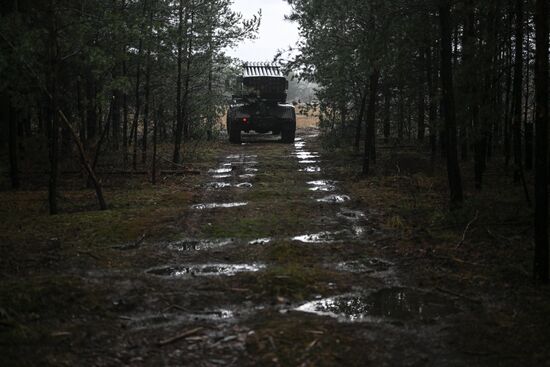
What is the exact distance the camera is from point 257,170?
51.6 ft

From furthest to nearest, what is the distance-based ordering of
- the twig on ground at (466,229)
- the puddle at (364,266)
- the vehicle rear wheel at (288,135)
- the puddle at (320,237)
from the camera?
the vehicle rear wheel at (288,135), the puddle at (320,237), the twig on ground at (466,229), the puddle at (364,266)

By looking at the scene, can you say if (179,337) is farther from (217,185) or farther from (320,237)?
(217,185)

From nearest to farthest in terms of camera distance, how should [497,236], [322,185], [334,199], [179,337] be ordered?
[179,337], [497,236], [334,199], [322,185]

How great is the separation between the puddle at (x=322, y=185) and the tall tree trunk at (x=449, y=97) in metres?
3.85

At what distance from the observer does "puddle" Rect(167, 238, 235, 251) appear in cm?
734

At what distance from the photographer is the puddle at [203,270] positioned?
20.1 feet

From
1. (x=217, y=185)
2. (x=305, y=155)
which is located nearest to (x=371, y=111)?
(x=217, y=185)

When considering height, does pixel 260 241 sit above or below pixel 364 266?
above

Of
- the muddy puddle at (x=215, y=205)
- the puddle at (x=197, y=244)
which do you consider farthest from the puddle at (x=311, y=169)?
the puddle at (x=197, y=244)

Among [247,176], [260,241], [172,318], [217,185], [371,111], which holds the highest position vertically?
[371,111]

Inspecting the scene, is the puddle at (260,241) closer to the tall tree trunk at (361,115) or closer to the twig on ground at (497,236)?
the twig on ground at (497,236)

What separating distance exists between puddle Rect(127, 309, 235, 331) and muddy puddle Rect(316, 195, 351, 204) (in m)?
6.21

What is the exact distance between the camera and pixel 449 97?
866cm

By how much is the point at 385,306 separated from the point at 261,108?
2021cm
